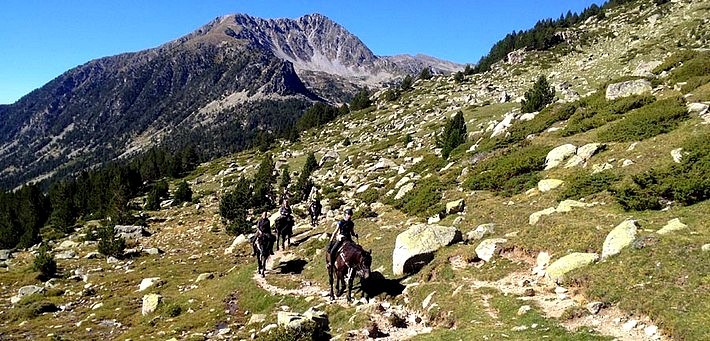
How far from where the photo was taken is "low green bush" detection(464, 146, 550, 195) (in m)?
25.6

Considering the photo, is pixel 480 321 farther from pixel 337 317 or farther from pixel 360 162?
pixel 360 162

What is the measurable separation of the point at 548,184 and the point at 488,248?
736 cm

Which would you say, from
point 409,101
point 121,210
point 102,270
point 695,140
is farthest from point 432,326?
point 409,101

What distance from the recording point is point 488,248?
704 inches

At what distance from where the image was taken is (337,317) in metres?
16.9

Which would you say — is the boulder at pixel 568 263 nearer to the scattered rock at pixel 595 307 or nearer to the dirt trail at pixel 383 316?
the scattered rock at pixel 595 307

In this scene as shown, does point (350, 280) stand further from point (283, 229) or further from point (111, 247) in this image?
point (111, 247)

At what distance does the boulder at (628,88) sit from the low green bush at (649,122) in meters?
8.40

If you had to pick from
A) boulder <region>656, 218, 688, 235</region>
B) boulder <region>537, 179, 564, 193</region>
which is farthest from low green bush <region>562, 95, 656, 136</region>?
boulder <region>656, 218, 688, 235</region>

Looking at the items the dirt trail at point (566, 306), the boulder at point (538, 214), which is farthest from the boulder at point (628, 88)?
the dirt trail at point (566, 306)

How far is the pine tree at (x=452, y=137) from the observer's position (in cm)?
4188

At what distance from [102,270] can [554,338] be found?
33.2m

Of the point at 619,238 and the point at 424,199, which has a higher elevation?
the point at 424,199

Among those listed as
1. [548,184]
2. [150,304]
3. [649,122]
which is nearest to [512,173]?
[548,184]
